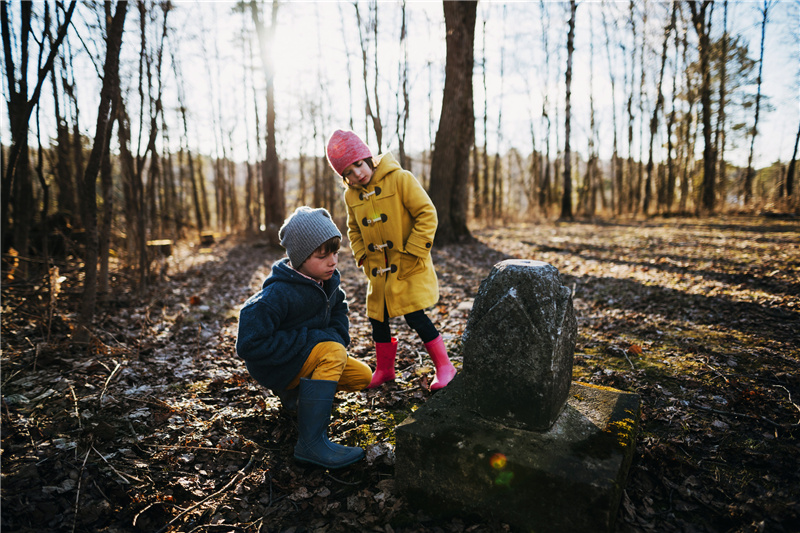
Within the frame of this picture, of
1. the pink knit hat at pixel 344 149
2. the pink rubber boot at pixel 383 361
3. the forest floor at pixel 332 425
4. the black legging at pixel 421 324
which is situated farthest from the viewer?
the pink rubber boot at pixel 383 361

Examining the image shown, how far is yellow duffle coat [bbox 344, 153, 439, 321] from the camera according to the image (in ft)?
10.6

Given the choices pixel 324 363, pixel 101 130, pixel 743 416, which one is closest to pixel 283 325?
pixel 324 363

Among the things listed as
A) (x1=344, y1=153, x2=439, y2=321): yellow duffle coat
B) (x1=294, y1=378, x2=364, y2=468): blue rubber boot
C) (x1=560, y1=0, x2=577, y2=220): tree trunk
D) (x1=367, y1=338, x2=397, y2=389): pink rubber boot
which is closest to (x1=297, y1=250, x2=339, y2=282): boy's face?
(x1=344, y1=153, x2=439, y2=321): yellow duffle coat

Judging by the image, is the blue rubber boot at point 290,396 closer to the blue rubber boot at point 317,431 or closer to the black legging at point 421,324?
the blue rubber boot at point 317,431

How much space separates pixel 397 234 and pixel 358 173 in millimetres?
562

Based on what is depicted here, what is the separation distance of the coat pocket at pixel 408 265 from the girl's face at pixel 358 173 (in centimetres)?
65

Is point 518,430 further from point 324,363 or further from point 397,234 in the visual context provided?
point 397,234

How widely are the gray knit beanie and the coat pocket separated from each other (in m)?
0.70

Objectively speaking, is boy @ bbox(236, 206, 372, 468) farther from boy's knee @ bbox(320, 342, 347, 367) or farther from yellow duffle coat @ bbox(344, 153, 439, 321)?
yellow duffle coat @ bbox(344, 153, 439, 321)

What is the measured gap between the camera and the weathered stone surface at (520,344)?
2.17 metres

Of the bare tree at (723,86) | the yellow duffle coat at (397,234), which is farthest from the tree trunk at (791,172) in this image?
the yellow duffle coat at (397,234)

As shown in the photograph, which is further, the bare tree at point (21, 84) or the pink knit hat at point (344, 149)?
the bare tree at point (21, 84)

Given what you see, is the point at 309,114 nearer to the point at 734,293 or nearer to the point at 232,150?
the point at 232,150

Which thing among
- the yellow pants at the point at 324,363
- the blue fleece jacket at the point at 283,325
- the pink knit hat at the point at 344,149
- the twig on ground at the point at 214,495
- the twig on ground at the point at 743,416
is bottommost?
the twig on ground at the point at 214,495
